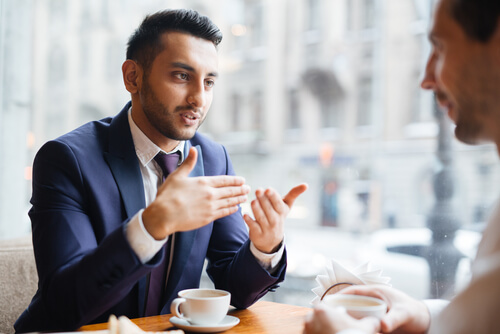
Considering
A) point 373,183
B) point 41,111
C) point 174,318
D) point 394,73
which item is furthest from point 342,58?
point 174,318

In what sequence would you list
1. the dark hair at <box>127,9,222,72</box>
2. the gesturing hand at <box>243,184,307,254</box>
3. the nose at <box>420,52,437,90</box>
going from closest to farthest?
the nose at <box>420,52,437,90</box>
the gesturing hand at <box>243,184,307,254</box>
the dark hair at <box>127,9,222,72</box>

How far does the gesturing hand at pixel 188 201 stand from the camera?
40.8 inches

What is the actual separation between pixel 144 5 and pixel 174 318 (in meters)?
3.69

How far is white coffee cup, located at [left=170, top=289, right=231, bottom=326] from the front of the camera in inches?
39.2

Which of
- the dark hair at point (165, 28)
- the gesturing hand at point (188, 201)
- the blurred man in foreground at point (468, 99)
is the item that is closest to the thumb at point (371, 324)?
the blurred man in foreground at point (468, 99)

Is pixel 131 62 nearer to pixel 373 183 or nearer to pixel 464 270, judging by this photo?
pixel 464 270

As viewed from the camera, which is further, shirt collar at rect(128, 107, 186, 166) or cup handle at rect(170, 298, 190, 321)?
shirt collar at rect(128, 107, 186, 166)

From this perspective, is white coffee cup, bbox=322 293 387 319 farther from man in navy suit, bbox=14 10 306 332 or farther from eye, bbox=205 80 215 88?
eye, bbox=205 80 215 88

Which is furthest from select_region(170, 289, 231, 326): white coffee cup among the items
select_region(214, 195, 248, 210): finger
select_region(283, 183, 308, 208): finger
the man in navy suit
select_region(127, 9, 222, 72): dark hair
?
select_region(127, 9, 222, 72): dark hair

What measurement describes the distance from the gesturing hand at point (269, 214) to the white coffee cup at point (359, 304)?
1.24 ft

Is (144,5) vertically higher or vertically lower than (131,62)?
higher

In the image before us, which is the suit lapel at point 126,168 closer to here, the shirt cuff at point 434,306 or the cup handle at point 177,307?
the cup handle at point 177,307

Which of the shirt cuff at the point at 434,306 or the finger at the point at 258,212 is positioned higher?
the finger at the point at 258,212

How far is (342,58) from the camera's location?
285 inches
